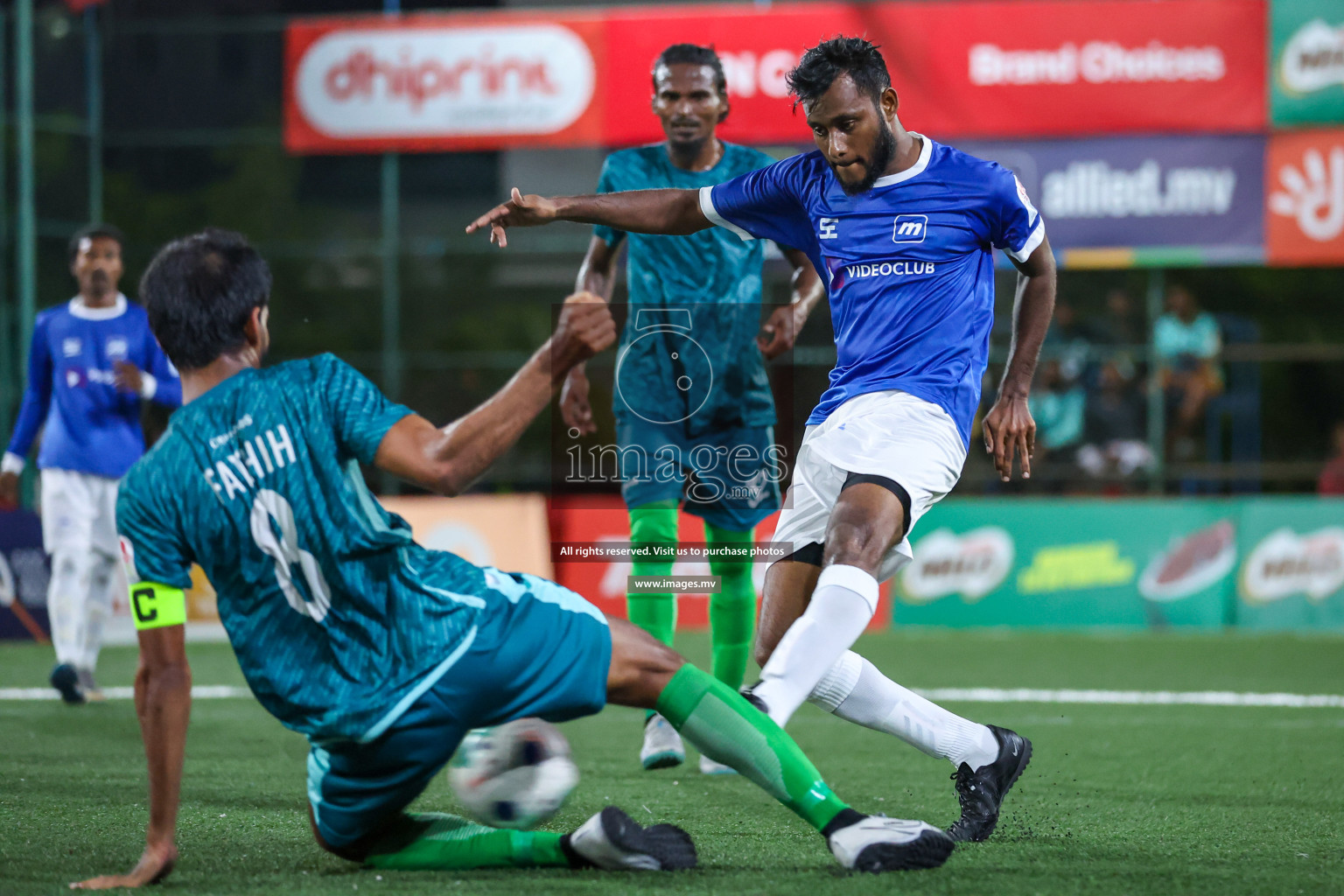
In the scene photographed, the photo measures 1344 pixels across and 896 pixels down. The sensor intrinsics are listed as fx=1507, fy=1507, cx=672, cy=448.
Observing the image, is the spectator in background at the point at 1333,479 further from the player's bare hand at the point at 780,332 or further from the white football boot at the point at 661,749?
the white football boot at the point at 661,749

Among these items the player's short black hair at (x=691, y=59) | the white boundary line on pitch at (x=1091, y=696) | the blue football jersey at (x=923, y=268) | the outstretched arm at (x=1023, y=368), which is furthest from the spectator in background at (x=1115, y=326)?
the blue football jersey at (x=923, y=268)

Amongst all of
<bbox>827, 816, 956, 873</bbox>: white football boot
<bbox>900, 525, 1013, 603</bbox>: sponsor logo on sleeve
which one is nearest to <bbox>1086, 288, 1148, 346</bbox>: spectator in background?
<bbox>900, 525, 1013, 603</bbox>: sponsor logo on sleeve

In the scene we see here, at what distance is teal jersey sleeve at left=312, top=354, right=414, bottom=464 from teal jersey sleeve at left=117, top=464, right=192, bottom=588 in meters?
0.41

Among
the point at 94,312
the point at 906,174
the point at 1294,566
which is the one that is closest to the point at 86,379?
the point at 94,312

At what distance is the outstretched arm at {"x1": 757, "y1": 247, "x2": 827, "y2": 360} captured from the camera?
18.7ft

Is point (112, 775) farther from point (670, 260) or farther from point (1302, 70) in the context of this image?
point (1302, 70)

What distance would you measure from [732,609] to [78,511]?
4.07m

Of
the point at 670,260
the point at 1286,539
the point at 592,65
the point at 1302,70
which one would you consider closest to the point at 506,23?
the point at 592,65

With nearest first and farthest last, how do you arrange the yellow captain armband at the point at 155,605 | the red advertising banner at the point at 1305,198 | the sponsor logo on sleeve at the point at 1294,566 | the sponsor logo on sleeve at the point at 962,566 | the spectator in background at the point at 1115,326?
1. the yellow captain armband at the point at 155,605
2. the sponsor logo on sleeve at the point at 1294,566
3. the sponsor logo on sleeve at the point at 962,566
4. the red advertising banner at the point at 1305,198
5. the spectator in background at the point at 1115,326

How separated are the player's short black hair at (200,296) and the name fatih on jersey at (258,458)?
231 mm

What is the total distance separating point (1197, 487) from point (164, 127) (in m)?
11.8

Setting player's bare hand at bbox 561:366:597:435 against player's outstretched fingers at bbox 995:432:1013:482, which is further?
player's bare hand at bbox 561:366:597:435

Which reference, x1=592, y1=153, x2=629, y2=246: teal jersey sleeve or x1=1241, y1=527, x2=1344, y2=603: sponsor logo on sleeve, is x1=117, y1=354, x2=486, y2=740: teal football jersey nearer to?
x1=592, y1=153, x2=629, y2=246: teal jersey sleeve

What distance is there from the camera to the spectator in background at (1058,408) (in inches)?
587
